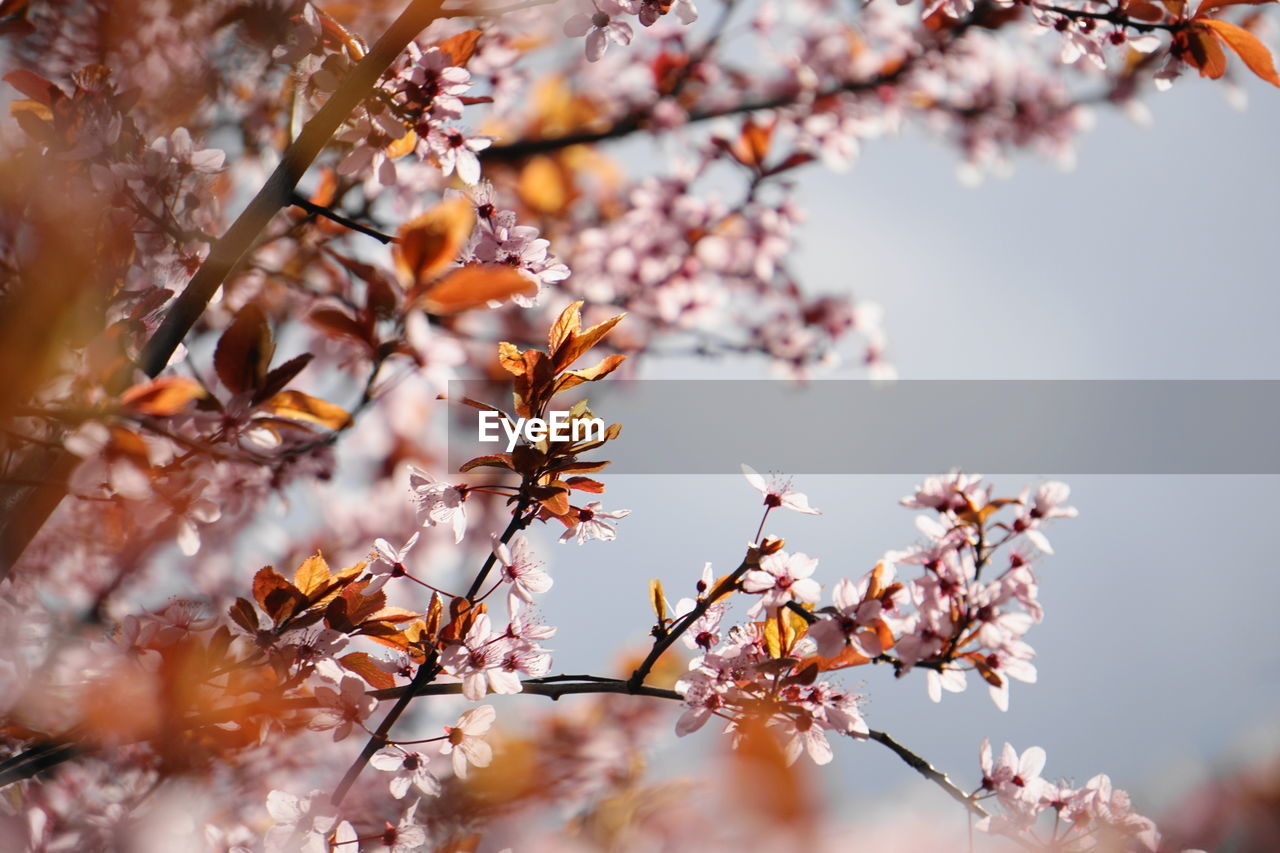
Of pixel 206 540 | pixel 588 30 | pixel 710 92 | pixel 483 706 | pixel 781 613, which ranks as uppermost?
pixel 710 92

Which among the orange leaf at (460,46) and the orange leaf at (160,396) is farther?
the orange leaf at (460,46)

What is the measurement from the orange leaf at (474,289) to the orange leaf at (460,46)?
51 centimetres

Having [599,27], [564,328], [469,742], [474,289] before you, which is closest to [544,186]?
[599,27]

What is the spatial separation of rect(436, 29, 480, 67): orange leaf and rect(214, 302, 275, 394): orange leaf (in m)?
0.49

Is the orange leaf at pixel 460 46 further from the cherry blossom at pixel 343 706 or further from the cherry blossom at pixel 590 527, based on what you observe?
the cherry blossom at pixel 343 706

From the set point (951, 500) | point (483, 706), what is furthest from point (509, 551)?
point (951, 500)

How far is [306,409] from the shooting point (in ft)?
2.33

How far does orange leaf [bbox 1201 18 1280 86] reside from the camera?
1001 millimetres

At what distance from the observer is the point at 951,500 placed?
1121mm

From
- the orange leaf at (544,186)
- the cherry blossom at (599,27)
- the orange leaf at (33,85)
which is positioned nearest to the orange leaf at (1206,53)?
the cherry blossom at (599,27)

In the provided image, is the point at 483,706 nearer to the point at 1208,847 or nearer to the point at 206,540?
the point at 1208,847

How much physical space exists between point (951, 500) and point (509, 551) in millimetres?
616

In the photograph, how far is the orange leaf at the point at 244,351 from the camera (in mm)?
674

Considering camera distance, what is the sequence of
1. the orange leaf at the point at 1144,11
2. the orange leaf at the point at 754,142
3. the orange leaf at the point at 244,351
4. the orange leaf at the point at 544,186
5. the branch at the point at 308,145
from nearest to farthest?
the orange leaf at the point at 244,351, the branch at the point at 308,145, the orange leaf at the point at 1144,11, the orange leaf at the point at 754,142, the orange leaf at the point at 544,186
